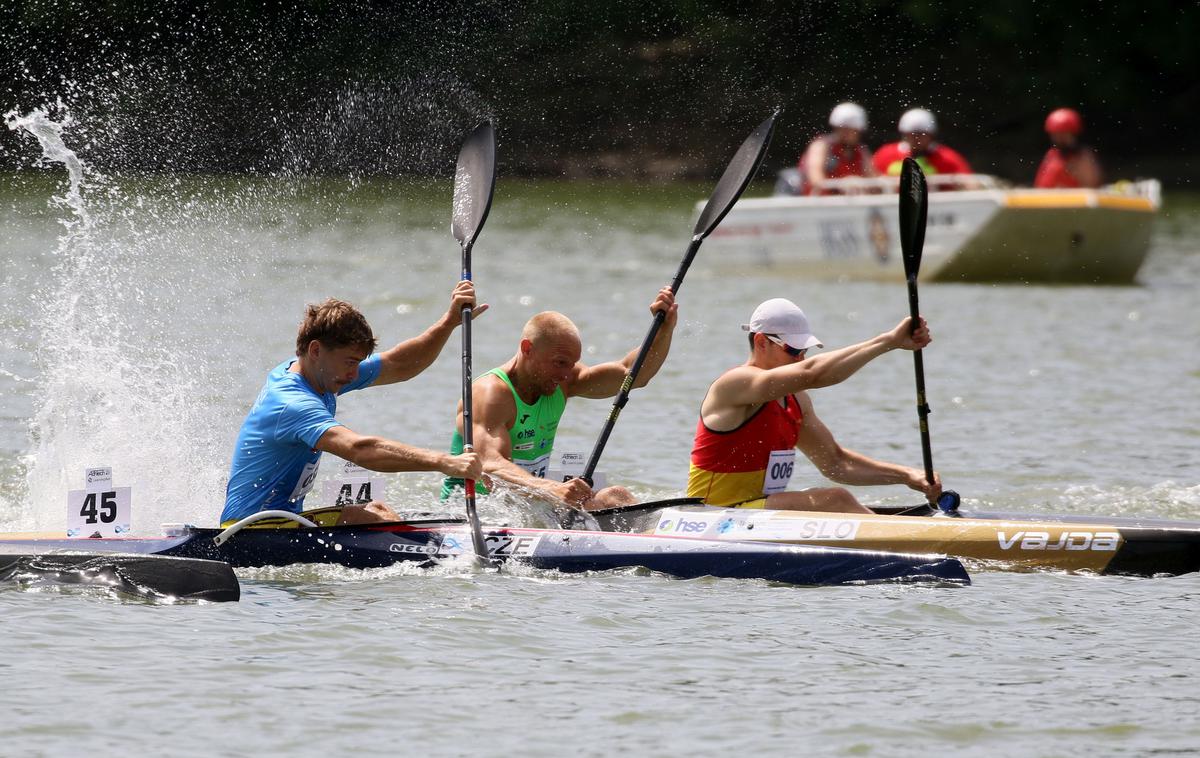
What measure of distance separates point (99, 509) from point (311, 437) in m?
1.03

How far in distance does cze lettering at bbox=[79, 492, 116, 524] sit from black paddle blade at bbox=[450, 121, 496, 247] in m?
2.65

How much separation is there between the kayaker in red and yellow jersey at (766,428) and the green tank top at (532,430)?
74 centimetres

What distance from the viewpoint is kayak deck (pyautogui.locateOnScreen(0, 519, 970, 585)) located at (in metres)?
7.37

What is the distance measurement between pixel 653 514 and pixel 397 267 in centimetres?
1528

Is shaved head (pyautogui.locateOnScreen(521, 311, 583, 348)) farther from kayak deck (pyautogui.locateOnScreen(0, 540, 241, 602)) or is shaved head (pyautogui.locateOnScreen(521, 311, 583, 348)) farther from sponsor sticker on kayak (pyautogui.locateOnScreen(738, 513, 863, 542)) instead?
kayak deck (pyautogui.locateOnScreen(0, 540, 241, 602))

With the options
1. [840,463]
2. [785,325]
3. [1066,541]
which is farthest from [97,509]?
[1066,541]

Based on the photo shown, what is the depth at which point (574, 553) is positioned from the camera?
7512 mm

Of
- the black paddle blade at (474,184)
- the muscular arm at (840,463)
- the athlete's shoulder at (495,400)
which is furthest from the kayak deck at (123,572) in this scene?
the muscular arm at (840,463)

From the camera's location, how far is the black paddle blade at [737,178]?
31.3 ft

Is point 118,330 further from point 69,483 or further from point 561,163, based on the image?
point 561,163

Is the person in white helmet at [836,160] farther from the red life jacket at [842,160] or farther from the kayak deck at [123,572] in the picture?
Answer: the kayak deck at [123,572]

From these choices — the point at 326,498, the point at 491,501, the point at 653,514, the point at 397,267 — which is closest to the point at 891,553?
the point at 653,514

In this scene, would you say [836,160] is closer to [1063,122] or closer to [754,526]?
[1063,122]

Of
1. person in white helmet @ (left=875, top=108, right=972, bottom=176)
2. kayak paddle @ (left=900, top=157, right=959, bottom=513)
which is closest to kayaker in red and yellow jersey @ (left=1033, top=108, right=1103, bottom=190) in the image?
person in white helmet @ (left=875, top=108, right=972, bottom=176)
